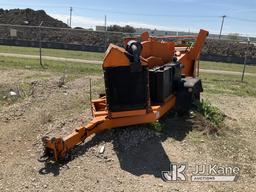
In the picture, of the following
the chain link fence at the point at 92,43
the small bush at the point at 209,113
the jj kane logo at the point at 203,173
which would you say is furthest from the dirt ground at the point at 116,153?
the chain link fence at the point at 92,43

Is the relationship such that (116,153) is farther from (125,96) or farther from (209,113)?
(209,113)

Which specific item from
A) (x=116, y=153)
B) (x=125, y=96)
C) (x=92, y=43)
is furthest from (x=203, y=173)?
(x=92, y=43)

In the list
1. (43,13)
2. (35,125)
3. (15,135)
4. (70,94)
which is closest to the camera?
(15,135)

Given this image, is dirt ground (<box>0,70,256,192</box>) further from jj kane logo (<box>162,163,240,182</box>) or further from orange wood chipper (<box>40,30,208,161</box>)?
orange wood chipper (<box>40,30,208,161</box>)

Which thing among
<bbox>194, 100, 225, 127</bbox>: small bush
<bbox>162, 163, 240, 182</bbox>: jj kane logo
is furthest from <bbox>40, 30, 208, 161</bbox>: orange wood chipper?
<bbox>194, 100, 225, 127</bbox>: small bush

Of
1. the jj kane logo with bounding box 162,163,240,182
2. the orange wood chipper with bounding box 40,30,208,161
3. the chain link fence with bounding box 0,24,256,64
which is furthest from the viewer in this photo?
the chain link fence with bounding box 0,24,256,64

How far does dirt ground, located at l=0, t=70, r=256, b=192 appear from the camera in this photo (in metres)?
5.12

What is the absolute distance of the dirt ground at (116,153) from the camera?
512 centimetres

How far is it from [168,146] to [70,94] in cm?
453

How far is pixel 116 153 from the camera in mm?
5758

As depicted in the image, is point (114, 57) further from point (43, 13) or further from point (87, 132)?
point (43, 13)

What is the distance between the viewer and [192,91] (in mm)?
7645

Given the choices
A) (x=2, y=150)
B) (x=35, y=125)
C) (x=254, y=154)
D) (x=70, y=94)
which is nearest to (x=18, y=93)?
(x=70, y=94)

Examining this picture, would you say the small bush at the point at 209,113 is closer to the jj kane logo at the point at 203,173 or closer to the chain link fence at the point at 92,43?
Result: the jj kane logo at the point at 203,173
